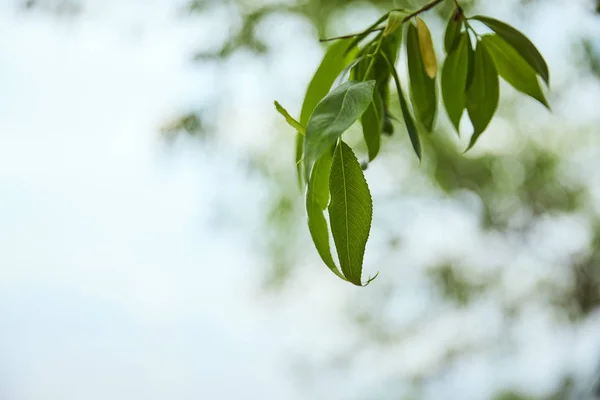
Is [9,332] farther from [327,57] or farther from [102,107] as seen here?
[327,57]

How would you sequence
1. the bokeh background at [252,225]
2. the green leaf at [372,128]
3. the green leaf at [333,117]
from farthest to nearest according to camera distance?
the bokeh background at [252,225]
the green leaf at [372,128]
the green leaf at [333,117]

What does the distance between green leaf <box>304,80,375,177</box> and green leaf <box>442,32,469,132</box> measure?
0.13 m

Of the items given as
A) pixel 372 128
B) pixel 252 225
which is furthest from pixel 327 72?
pixel 252 225

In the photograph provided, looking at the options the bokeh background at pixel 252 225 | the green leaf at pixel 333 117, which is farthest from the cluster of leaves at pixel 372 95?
the bokeh background at pixel 252 225

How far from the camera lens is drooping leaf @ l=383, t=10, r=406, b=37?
0.93ft

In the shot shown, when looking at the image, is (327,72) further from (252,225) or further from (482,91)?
(252,225)

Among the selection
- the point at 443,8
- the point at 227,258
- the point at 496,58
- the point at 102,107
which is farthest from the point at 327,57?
the point at 227,258

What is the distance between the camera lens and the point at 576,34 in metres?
1.60

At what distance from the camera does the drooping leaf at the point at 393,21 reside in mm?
283

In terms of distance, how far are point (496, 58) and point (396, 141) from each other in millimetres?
1441

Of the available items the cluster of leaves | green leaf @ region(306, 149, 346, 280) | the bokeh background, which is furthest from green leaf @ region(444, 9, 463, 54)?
the bokeh background

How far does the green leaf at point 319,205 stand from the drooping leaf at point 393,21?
0.07 metres

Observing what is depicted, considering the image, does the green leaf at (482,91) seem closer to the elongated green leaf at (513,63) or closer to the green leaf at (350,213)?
the elongated green leaf at (513,63)

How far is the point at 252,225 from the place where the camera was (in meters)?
1.80
